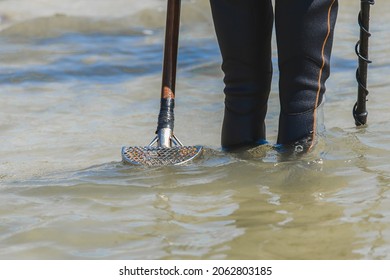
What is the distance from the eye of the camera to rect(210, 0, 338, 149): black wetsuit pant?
10.5ft

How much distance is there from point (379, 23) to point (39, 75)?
10.1 ft

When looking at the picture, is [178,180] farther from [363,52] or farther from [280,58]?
[363,52]

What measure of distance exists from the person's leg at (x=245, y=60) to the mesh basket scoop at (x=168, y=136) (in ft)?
0.68

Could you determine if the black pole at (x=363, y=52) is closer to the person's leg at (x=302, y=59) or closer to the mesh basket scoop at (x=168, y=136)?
the person's leg at (x=302, y=59)

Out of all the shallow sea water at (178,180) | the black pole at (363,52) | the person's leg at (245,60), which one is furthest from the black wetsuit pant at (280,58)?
the black pole at (363,52)

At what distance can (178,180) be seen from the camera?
3.28 m

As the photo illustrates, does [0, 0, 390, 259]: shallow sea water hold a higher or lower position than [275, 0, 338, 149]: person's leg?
lower

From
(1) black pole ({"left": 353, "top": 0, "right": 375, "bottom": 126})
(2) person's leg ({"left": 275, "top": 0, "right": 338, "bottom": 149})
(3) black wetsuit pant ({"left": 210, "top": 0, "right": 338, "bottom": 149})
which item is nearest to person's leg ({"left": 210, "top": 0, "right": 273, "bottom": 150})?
(3) black wetsuit pant ({"left": 210, "top": 0, "right": 338, "bottom": 149})

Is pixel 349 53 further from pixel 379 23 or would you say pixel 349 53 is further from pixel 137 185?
pixel 137 185

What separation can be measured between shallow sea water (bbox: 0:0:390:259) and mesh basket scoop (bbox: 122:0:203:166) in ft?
0.18

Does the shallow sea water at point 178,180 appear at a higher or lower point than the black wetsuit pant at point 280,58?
lower

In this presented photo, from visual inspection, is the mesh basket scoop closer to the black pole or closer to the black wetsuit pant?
Answer: the black wetsuit pant

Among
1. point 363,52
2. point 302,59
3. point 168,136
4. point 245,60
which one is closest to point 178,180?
point 168,136

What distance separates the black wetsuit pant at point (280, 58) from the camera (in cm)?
320
